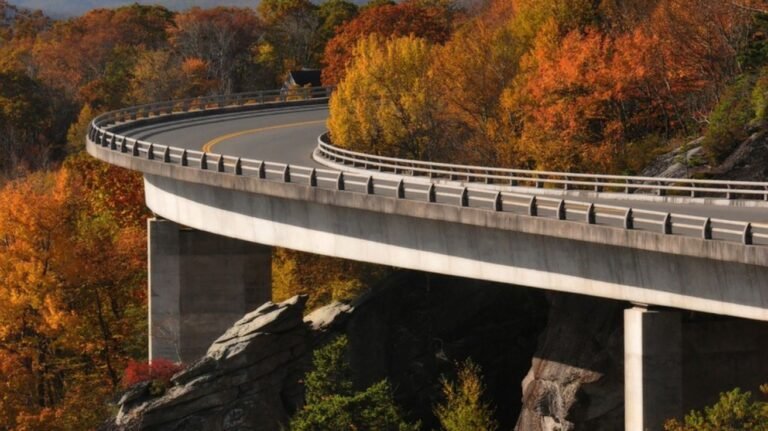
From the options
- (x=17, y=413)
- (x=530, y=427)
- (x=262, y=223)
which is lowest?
(x=17, y=413)

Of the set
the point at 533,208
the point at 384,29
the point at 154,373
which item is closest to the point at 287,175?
the point at 154,373

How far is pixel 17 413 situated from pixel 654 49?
32.3m

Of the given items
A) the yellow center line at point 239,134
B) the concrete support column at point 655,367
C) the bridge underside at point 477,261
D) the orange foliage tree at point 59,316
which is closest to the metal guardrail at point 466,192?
the bridge underside at point 477,261

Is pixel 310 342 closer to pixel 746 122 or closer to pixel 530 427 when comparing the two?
pixel 530 427

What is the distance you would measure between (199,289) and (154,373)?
8571mm

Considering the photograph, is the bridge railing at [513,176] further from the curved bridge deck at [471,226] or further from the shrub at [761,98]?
the shrub at [761,98]

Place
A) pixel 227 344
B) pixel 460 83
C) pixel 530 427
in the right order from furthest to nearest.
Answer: pixel 460 83 → pixel 227 344 → pixel 530 427

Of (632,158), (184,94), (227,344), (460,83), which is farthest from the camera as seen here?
(184,94)

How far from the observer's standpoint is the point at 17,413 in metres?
70.5

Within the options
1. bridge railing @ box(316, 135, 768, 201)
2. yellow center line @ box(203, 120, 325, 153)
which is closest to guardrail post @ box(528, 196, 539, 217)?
bridge railing @ box(316, 135, 768, 201)

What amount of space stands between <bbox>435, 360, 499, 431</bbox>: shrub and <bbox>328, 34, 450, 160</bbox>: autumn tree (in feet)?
68.0

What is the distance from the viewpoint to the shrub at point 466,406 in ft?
171

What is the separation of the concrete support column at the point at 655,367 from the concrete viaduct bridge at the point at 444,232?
37 mm

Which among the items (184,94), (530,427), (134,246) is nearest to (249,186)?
(530,427)
